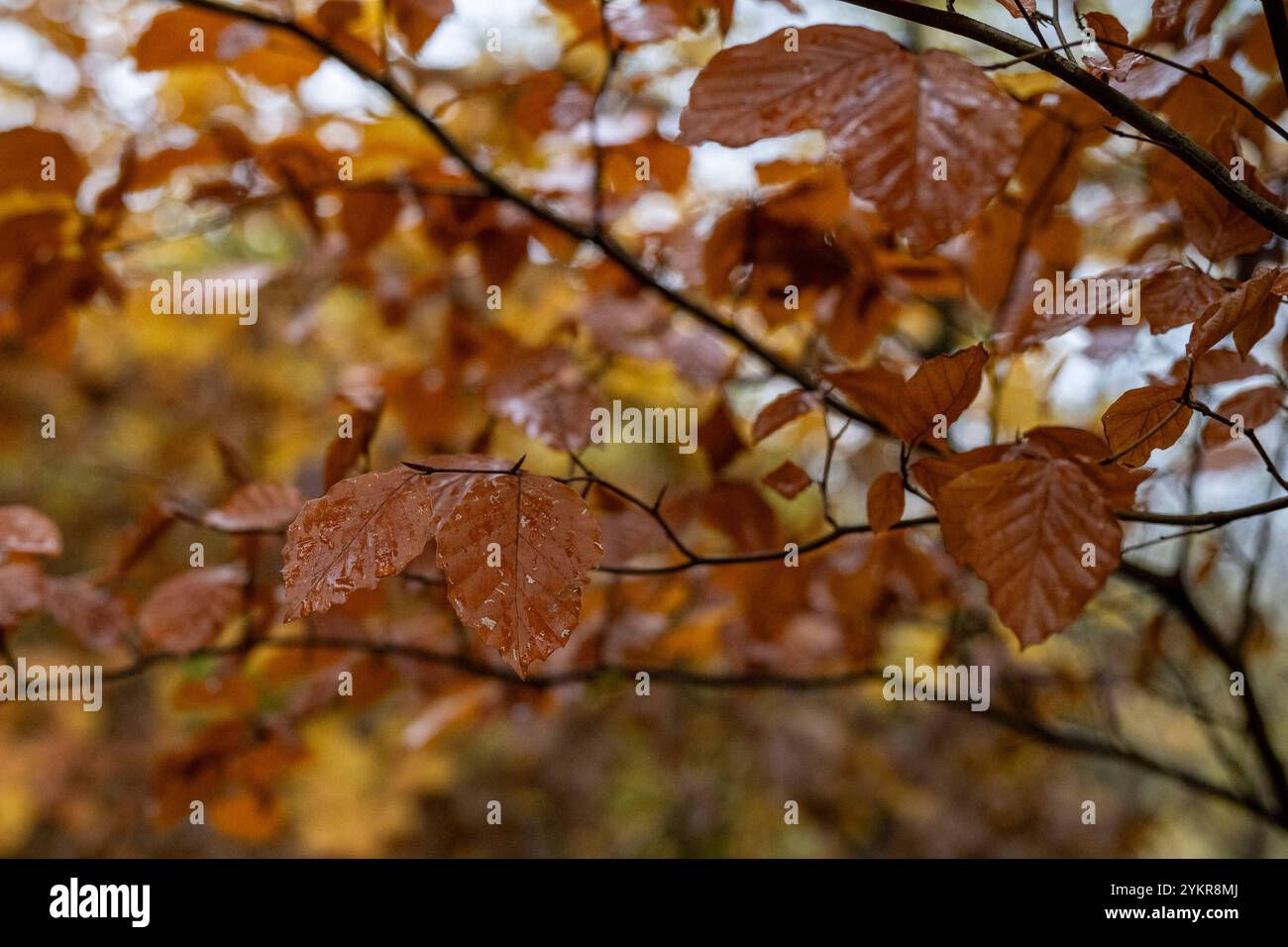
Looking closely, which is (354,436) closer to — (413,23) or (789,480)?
(789,480)

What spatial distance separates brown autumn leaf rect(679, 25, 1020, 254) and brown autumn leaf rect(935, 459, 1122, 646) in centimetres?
17

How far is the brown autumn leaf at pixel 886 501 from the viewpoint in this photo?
27.9 inches

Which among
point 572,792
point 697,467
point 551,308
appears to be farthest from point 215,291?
point 572,792

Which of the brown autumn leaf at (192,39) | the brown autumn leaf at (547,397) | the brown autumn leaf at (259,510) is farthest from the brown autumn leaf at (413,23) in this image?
the brown autumn leaf at (259,510)

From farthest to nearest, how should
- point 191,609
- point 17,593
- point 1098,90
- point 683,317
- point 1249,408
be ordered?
point 683,317
point 191,609
point 17,593
point 1249,408
point 1098,90

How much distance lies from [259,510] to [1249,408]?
3.13 feet

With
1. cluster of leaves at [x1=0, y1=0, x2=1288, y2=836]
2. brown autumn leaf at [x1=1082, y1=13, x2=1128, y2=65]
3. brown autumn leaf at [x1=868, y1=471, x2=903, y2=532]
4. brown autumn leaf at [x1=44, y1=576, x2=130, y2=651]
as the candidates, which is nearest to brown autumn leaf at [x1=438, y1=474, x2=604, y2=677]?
cluster of leaves at [x1=0, y1=0, x2=1288, y2=836]

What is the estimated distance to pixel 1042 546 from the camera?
1.80ft

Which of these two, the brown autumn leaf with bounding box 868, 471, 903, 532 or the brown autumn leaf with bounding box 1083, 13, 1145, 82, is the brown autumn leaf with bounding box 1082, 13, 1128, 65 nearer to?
the brown autumn leaf with bounding box 1083, 13, 1145, 82

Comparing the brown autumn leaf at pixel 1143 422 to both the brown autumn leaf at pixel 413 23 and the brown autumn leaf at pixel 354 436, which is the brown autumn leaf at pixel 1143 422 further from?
the brown autumn leaf at pixel 413 23

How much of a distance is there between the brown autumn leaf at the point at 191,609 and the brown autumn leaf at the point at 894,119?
0.81 metres

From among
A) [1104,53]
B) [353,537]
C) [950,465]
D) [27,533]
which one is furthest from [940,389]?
[27,533]

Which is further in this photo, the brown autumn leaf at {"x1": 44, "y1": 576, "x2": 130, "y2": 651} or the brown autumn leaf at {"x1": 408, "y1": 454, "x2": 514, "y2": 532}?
the brown autumn leaf at {"x1": 44, "y1": 576, "x2": 130, "y2": 651}

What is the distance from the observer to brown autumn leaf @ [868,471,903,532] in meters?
0.71
